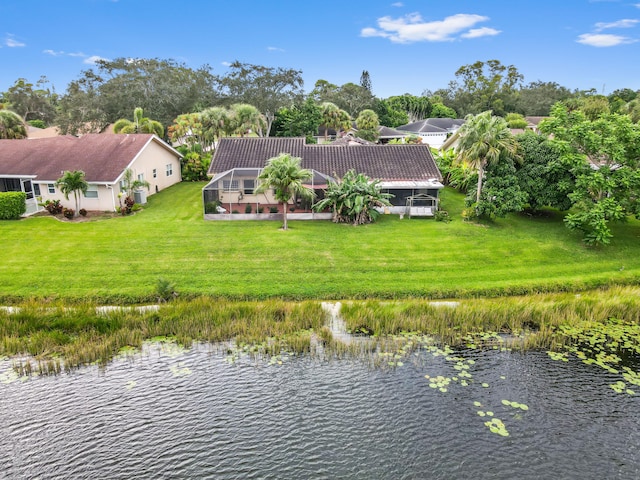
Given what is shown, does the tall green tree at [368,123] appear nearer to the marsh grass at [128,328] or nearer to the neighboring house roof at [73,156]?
the neighboring house roof at [73,156]

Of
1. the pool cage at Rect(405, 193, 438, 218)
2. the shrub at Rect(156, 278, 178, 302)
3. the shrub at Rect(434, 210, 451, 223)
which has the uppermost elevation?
the pool cage at Rect(405, 193, 438, 218)

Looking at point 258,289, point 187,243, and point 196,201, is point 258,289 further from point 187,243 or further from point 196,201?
point 196,201

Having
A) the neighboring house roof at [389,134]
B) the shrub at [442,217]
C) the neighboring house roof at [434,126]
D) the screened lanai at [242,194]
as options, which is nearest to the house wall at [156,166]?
the screened lanai at [242,194]

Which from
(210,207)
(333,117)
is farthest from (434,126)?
(210,207)

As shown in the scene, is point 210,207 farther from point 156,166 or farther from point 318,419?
point 318,419

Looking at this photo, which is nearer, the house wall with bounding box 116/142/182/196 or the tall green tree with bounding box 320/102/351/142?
the house wall with bounding box 116/142/182/196

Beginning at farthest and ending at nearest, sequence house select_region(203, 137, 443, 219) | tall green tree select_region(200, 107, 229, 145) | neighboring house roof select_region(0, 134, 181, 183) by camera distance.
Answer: tall green tree select_region(200, 107, 229, 145)
neighboring house roof select_region(0, 134, 181, 183)
house select_region(203, 137, 443, 219)

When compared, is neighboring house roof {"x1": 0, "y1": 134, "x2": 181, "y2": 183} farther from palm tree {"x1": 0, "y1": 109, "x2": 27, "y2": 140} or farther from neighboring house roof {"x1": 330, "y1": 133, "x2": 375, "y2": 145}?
neighboring house roof {"x1": 330, "y1": 133, "x2": 375, "y2": 145}

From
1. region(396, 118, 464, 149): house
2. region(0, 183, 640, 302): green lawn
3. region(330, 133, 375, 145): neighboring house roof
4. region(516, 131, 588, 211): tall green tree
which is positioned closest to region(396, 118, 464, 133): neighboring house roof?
region(396, 118, 464, 149): house
